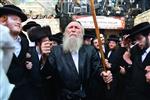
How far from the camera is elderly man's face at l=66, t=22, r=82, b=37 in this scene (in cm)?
690

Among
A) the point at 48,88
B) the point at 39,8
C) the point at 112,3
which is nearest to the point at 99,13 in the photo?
the point at 112,3

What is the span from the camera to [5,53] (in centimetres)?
401

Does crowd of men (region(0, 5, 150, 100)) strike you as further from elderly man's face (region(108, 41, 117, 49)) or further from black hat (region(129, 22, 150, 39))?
elderly man's face (region(108, 41, 117, 49))

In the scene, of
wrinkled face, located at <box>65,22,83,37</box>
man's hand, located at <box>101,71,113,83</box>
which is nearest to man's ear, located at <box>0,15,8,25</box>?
wrinkled face, located at <box>65,22,83,37</box>

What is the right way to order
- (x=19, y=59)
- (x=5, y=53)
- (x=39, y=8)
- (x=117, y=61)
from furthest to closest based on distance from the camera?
(x=39, y=8), (x=117, y=61), (x=19, y=59), (x=5, y=53)

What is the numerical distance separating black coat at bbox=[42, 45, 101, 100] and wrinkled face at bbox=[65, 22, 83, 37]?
0.24 m

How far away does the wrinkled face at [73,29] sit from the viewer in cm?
690

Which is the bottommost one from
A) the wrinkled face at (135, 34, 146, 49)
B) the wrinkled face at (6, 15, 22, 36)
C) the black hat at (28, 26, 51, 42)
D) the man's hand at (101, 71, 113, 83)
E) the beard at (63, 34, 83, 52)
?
the man's hand at (101, 71, 113, 83)

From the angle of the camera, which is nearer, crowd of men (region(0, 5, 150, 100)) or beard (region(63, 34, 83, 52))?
crowd of men (region(0, 5, 150, 100))

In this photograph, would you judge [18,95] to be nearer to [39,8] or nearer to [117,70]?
[117,70]

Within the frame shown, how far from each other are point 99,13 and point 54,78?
24.4 meters

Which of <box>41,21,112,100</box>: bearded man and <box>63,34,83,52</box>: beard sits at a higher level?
<box>63,34,83,52</box>: beard

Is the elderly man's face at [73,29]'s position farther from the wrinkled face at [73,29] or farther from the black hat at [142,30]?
the black hat at [142,30]

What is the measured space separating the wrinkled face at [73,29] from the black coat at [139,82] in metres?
0.93
